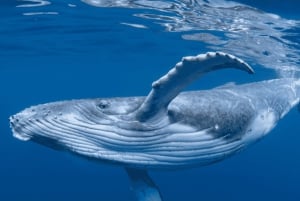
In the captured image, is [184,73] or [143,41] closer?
[184,73]

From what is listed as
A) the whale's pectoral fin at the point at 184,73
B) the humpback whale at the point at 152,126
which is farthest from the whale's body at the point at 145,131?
the whale's pectoral fin at the point at 184,73

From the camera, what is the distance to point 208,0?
40.8 ft

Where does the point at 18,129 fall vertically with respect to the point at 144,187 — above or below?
above

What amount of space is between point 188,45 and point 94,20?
7.57 meters

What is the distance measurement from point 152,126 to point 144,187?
1524 mm

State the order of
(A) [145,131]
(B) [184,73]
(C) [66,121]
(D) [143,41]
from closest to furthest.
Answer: (B) [184,73], (C) [66,121], (A) [145,131], (D) [143,41]

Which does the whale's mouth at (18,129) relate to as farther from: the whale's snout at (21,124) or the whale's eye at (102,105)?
the whale's eye at (102,105)

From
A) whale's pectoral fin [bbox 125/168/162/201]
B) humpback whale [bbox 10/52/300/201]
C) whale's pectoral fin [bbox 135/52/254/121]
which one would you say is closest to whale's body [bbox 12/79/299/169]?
humpback whale [bbox 10/52/300/201]

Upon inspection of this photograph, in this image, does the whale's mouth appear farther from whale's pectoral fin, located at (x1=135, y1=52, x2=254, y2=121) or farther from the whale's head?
whale's pectoral fin, located at (x1=135, y1=52, x2=254, y2=121)

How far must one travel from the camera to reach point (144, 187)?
6.41 metres

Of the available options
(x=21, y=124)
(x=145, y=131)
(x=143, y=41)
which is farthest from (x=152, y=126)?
(x=143, y=41)

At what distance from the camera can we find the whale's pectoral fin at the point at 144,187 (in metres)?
6.32

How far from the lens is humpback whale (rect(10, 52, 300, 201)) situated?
4906mm

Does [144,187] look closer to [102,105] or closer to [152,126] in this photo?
[152,126]
